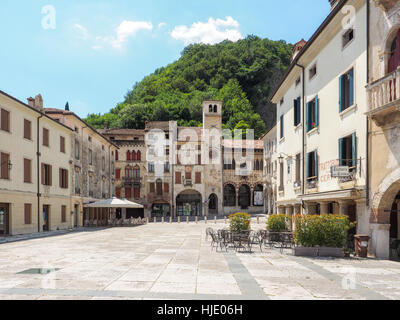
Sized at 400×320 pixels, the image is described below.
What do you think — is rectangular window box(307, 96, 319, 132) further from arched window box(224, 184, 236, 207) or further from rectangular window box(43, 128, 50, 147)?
arched window box(224, 184, 236, 207)

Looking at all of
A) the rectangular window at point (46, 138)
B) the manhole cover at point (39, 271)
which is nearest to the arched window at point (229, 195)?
the rectangular window at point (46, 138)

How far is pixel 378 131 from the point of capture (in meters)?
12.6

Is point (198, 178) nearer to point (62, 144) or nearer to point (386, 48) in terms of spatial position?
point (62, 144)

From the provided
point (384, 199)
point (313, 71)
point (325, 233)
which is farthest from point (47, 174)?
point (384, 199)

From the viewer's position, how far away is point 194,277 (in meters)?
9.30

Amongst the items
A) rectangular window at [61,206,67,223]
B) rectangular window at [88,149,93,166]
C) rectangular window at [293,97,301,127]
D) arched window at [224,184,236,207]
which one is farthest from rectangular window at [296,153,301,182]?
arched window at [224,184,236,207]

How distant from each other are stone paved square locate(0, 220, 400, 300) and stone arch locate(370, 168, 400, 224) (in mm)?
1446

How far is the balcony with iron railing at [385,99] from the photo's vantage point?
11.3m

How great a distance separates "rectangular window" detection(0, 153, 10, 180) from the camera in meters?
22.6

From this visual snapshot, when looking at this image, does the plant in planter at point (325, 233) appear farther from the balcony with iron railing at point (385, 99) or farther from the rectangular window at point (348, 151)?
the balcony with iron railing at point (385, 99)

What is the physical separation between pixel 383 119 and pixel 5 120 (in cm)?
2120


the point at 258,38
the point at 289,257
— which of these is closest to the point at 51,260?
the point at 289,257

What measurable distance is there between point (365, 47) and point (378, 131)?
10.4 ft
